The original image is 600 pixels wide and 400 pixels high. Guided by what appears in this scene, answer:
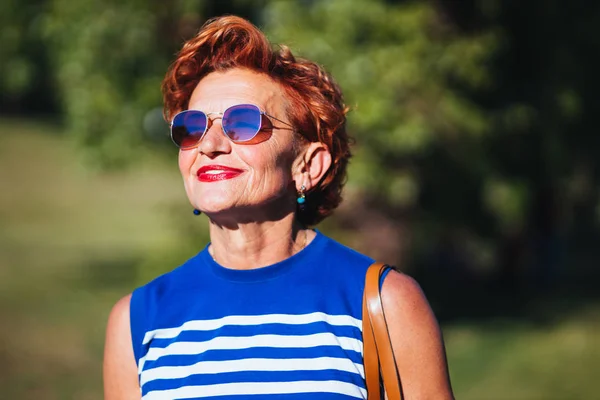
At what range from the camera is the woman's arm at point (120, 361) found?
7.27ft

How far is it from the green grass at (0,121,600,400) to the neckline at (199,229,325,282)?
19.9 ft

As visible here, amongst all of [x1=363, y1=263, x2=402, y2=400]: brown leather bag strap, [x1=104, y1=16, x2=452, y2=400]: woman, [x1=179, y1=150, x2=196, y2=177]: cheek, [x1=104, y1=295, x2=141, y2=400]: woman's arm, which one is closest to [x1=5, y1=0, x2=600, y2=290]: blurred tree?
[x1=104, y1=16, x2=452, y2=400]: woman

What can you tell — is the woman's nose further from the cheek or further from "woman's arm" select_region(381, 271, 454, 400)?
"woman's arm" select_region(381, 271, 454, 400)

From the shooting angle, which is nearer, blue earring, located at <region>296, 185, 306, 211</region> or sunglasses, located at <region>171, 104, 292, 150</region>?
sunglasses, located at <region>171, 104, 292, 150</region>

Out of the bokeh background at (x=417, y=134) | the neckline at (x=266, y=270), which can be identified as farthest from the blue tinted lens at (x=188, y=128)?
the bokeh background at (x=417, y=134)

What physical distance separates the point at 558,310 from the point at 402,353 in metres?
10.7

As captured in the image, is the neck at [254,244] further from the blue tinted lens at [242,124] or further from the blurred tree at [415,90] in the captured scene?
the blurred tree at [415,90]

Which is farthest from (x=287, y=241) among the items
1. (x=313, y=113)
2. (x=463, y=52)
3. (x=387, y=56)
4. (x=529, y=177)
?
(x=529, y=177)

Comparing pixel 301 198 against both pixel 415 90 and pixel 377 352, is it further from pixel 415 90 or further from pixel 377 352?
pixel 415 90

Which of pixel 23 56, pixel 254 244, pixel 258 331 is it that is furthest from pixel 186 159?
pixel 23 56

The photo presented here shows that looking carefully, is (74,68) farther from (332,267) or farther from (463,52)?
(332,267)

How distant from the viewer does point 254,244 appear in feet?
7.36

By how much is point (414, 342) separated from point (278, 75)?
2.82 ft

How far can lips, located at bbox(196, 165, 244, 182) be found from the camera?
2172 mm
